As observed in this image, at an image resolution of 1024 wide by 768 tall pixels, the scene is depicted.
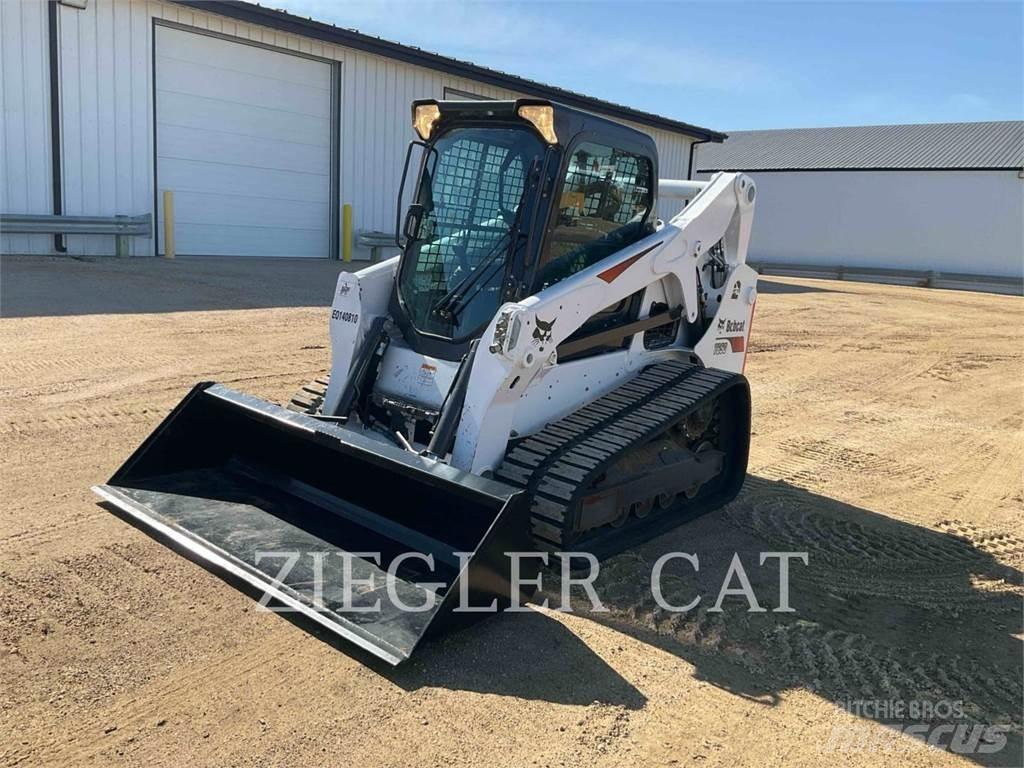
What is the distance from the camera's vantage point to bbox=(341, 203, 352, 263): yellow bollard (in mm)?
18609

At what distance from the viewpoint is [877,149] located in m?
36.4

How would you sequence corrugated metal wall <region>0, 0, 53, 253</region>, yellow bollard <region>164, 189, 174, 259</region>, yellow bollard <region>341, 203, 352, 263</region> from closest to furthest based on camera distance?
corrugated metal wall <region>0, 0, 53, 253</region> → yellow bollard <region>164, 189, 174, 259</region> → yellow bollard <region>341, 203, 352, 263</region>

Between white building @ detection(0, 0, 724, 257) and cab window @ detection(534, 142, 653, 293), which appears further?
white building @ detection(0, 0, 724, 257)

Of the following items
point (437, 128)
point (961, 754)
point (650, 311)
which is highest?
point (437, 128)

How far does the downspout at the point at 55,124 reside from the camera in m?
13.7

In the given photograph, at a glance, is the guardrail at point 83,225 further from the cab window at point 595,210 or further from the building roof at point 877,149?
the building roof at point 877,149

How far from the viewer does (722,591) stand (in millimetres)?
4277

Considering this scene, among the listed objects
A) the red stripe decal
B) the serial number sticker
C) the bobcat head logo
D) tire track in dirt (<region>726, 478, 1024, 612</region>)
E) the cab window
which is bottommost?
tire track in dirt (<region>726, 478, 1024, 612</region>)

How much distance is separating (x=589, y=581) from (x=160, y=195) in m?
13.6

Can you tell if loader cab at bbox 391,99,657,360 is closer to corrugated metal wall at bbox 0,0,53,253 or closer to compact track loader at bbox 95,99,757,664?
compact track loader at bbox 95,99,757,664

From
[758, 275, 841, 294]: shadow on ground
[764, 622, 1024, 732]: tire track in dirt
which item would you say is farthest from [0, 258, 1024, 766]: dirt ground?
[758, 275, 841, 294]: shadow on ground

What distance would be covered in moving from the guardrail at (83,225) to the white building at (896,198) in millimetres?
25020

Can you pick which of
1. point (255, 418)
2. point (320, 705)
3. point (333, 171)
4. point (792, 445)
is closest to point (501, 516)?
point (320, 705)

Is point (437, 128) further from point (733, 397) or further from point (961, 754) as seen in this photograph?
point (961, 754)
